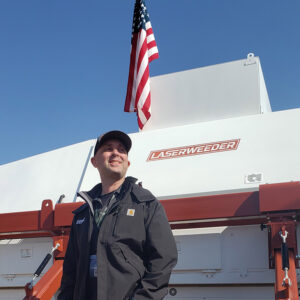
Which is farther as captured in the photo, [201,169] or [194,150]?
[194,150]


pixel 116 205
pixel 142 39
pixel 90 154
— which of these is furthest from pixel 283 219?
pixel 142 39

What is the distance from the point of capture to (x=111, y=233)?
199 centimetres

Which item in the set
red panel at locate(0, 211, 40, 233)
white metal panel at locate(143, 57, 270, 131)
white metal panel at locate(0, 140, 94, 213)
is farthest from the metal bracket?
red panel at locate(0, 211, 40, 233)

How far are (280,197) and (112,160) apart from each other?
123 centimetres

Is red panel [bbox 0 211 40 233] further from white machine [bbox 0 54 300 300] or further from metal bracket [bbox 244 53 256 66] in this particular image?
metal bracket [bbox 244 53 256 66]

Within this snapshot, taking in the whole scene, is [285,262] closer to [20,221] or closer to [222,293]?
[222,293]

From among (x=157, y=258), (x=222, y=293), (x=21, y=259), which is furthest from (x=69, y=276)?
(x=21, y=259)

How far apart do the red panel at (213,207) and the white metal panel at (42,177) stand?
1191mm

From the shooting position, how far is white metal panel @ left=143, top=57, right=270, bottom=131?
4758 millimetres

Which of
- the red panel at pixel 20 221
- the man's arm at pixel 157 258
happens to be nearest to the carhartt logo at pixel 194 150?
the red panel at pixel 20 221

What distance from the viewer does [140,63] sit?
5.52m

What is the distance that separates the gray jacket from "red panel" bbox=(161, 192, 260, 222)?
1.13m

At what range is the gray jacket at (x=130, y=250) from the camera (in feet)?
6.15

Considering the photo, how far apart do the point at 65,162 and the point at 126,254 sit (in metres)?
2.77
